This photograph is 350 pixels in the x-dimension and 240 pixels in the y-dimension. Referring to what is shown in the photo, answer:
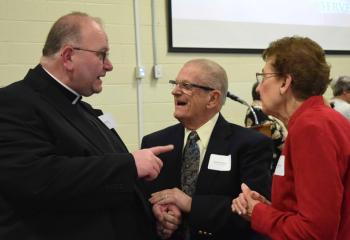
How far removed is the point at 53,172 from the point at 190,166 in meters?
0.72

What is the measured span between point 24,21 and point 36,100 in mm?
2116

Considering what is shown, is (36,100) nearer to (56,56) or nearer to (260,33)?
(56,56)

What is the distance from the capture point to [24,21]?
3211 millimetres

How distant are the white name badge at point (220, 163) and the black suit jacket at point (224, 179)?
1 centimetres

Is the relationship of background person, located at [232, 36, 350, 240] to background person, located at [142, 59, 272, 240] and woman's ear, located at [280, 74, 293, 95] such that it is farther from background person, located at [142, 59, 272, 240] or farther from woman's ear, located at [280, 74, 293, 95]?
background person, located at [142, 59, 272, 240]

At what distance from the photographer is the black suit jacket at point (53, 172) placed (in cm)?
120

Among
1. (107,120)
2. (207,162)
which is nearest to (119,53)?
(107,120)

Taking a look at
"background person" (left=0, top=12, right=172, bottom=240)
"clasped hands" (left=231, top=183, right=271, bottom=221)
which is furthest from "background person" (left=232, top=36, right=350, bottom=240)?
"background person" (left=0, top=12, right=172, bottom=240)

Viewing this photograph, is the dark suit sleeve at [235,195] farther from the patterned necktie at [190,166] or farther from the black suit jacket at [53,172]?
the black suit jacket at [53,172]

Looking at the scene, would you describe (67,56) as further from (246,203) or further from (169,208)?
(246,203)

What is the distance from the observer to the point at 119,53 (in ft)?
11.8

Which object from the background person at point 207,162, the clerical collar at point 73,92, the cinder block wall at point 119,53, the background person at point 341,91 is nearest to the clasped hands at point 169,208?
the background person at point 207,162

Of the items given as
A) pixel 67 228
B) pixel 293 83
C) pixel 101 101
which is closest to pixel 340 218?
pixel 293 83

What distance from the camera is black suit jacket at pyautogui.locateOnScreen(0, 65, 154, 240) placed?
3.93ft
